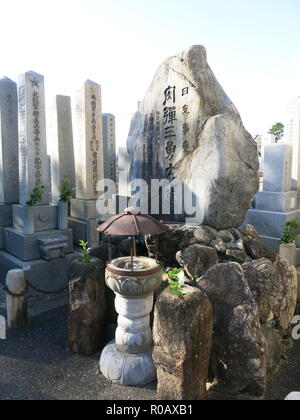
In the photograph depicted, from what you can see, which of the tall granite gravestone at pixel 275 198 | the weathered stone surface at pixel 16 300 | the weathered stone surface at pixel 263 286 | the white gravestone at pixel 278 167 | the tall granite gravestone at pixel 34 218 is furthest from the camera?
the white gravestone at pixel 278 167

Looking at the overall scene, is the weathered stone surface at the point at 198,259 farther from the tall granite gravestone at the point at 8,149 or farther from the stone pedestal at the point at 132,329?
the tall granite gravestone at the point at 8,149

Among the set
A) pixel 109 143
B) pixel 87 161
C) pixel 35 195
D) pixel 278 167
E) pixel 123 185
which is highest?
pixel 109 143

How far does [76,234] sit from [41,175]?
2.03 m

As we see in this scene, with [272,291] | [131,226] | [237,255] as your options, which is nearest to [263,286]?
[272,291]

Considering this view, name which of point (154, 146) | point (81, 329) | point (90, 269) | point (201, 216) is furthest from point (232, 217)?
point (81, 329)

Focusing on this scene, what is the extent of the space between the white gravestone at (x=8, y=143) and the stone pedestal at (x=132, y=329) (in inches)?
195

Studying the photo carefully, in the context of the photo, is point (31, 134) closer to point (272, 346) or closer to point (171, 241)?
point (171, 241)

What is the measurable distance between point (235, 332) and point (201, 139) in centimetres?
289

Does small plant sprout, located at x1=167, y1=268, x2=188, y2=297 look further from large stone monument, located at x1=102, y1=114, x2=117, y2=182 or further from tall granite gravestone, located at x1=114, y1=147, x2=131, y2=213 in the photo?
large stone monument, located at x1=102, y1=114, x2=117, y2=182

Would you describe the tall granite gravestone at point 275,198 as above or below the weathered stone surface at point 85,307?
above

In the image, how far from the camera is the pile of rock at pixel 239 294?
3.70m

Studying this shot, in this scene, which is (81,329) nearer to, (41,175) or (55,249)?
(55,249)

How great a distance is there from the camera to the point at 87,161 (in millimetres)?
8836

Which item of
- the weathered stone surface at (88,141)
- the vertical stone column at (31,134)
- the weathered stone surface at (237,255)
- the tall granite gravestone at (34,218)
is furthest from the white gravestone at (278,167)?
the vertical stone column at (31,134)
